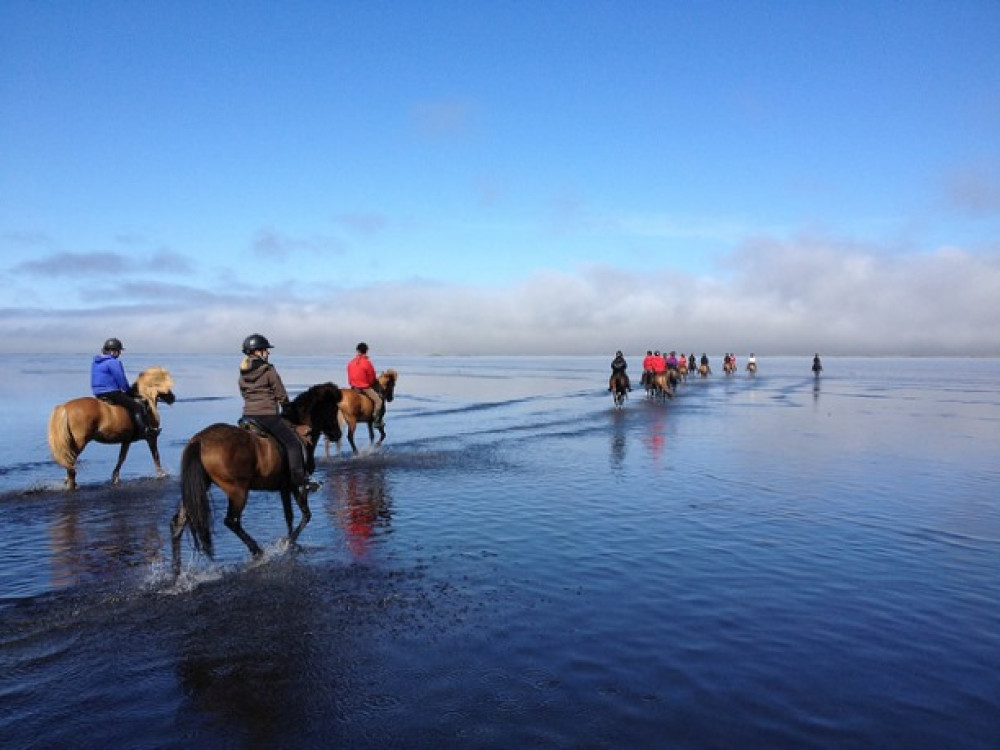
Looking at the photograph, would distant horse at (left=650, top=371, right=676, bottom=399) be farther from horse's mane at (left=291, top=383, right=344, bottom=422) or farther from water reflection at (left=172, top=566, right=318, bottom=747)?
water reflection at (left=172, top=566, right=318, bottom=747)

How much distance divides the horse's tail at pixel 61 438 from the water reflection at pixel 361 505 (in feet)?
17.9

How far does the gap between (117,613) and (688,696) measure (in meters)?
5.76

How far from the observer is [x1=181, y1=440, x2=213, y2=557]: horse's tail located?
7.59 metres

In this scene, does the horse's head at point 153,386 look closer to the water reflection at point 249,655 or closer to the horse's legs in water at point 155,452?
the horse's legs in water at point 155,452

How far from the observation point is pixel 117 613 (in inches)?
259

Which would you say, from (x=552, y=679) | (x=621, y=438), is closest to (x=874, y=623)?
(x=552, y=679)

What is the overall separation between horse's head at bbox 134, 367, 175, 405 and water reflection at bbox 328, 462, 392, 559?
436 cm

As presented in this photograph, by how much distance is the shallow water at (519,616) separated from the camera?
15.3 ft

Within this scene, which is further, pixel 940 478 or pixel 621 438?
pixel 621 438

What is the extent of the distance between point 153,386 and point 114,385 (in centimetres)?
80

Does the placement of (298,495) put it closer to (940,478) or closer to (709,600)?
(709,600)

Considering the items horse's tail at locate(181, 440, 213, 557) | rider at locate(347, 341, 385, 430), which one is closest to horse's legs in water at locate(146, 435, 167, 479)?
rider at locate(347, 341, 385, 430)

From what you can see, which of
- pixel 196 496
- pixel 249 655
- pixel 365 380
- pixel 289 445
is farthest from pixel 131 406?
pixel 249 655

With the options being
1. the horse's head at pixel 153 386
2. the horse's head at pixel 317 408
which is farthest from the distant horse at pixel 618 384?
the horse's head at pixel 317 408
